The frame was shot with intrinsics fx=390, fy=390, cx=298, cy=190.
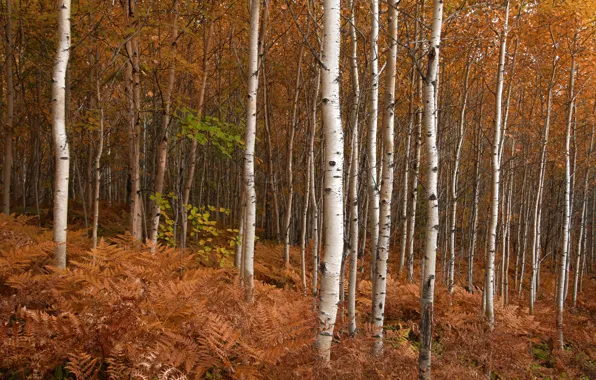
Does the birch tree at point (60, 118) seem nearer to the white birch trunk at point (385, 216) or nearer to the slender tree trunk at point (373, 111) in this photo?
the slender tree trunk at point (373, 111)

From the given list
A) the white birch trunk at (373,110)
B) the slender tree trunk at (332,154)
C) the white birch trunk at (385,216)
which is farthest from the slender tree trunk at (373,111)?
the slender tree trunk at (332,154)

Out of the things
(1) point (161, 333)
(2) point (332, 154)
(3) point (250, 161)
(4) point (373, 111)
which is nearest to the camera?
(1) point (161, 333)

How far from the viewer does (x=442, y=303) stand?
26.8 ft

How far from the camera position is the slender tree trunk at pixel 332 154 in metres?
3.40

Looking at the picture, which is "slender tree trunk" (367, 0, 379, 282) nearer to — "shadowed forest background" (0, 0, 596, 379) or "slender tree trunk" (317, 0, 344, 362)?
"shadowed forest background" (0, 0, 596, 379)

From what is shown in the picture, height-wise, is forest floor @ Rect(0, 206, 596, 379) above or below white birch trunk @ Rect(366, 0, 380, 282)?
below

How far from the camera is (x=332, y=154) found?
→ 3.44 meters

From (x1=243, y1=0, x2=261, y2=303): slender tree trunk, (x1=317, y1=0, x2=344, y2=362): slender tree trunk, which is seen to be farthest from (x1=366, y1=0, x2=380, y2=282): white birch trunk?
(x1=243, y1=0, x2=261, y2=303): slender tree trunk

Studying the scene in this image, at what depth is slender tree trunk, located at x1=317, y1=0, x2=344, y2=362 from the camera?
340 centimetres

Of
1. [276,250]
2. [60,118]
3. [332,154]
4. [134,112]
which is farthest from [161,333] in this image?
[276,250]

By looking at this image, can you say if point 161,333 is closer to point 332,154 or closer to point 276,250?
point 332,154

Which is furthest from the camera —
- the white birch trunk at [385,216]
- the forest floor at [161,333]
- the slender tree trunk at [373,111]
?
the white birch trunk at [385,216]

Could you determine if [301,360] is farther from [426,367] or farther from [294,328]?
[426,367]

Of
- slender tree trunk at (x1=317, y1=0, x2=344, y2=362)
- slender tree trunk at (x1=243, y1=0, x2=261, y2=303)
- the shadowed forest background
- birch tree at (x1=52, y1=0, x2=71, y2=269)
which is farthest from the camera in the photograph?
slender tree trunk at (x1=243, y1=0, x2=261, y2=303)
